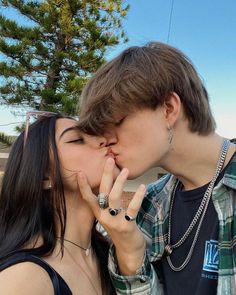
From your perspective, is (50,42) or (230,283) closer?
(230,283)

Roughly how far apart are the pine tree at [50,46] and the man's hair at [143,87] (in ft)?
35.8

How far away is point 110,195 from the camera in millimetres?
1667

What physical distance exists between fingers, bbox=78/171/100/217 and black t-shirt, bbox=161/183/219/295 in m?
0.43

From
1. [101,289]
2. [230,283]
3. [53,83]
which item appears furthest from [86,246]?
[53,83]

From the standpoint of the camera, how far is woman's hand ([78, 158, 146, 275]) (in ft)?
5.47

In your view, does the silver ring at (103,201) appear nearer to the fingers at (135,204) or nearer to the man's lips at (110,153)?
the fingers at (135,204)

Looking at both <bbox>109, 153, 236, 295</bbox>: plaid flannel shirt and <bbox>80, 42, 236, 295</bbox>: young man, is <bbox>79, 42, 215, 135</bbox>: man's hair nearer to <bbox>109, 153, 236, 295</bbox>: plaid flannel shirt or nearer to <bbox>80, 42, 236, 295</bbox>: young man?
<bbox>80, 42, 236, 295</bbox>: young man

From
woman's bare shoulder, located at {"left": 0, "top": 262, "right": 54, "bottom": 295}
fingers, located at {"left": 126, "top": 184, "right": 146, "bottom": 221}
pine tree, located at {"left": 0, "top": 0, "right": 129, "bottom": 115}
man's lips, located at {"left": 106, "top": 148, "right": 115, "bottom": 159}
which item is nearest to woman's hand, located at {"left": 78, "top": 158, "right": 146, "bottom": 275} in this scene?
fingers, located at {"left": 126, "top": 184, "right": 146, "bottom": 221}

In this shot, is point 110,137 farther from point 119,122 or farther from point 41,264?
point 41,264

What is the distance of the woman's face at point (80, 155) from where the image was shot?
183 cm

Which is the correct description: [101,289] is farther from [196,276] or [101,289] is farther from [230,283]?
[230,283]

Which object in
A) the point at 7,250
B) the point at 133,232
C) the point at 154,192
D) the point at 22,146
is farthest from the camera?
the point at 154,192

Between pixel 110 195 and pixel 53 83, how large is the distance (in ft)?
40.8

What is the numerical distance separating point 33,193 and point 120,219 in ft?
1.29
